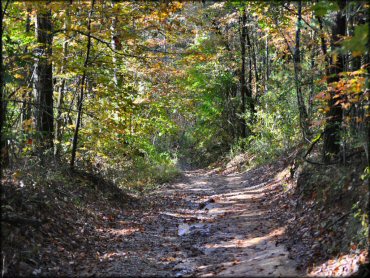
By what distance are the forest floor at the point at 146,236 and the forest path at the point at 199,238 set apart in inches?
0.7

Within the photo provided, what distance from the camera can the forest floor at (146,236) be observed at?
6055mm

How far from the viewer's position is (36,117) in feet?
33.9

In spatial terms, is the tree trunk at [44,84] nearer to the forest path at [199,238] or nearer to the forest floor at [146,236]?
the forest floor at [146,236]

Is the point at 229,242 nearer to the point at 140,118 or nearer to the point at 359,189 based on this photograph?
the point at 359,189

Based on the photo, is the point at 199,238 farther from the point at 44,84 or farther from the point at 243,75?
the point at 243,75

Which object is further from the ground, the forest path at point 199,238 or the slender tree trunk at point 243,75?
the slender tree trunk at point 243,75

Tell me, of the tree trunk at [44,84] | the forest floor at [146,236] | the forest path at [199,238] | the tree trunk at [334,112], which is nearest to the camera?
the forest floor at [146,236]

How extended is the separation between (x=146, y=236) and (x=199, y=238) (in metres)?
1.18

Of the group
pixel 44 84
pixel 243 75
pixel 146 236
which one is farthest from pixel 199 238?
pixel 243 75

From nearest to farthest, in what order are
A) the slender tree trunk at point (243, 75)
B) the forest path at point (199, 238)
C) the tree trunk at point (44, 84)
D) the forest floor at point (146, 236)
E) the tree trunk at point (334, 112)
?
the forest floor at point (146, 236) < the forest path at point (199, 238) < the tree trunk at point (334, 112) < the tree trunk at point (44, 84) < the slender tree trunk at point (243, 75)

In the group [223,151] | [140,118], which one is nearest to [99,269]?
[140,118]

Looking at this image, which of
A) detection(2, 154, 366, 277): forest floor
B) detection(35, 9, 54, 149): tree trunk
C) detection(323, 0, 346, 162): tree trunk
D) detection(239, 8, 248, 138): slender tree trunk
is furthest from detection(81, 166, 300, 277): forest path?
detection(239, 8, 248, 138): slender tree trunk

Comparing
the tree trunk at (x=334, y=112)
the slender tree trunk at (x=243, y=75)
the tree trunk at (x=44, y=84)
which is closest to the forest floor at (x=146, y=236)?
the tree trunk at (x=44, y=84)

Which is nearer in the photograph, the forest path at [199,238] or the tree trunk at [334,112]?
the forest path at [199,238]
